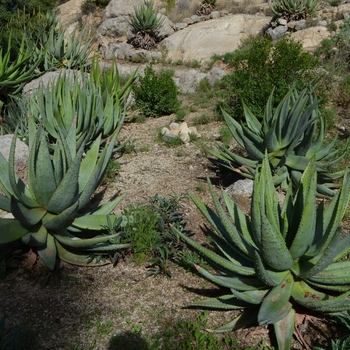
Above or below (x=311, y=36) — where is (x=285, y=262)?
below

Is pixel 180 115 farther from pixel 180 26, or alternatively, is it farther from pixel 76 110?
pixel 180 26

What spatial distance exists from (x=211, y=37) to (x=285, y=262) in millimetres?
12233

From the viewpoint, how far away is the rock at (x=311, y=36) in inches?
435

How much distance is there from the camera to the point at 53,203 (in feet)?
9.26

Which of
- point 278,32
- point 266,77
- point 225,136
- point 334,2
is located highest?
point 334,2

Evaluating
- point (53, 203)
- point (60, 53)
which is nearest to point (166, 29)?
point (60, 53)

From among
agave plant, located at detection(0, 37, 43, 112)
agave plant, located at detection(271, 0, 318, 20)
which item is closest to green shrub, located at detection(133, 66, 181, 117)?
agave plant, located at detection(0, 37, 43, 112)

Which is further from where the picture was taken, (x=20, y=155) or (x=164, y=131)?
(x=164, y=131)

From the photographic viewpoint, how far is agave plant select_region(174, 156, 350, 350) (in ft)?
7.39

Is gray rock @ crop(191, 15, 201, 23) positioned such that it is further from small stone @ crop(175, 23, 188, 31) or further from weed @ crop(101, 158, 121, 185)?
weed @ crop(101, 158, 121, 185)

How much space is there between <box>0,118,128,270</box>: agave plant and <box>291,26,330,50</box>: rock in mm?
9568

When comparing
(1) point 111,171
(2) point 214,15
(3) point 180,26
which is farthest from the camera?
(2) point 214,15

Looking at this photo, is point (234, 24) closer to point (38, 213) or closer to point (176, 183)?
point (176, 183)

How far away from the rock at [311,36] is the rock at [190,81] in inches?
140
